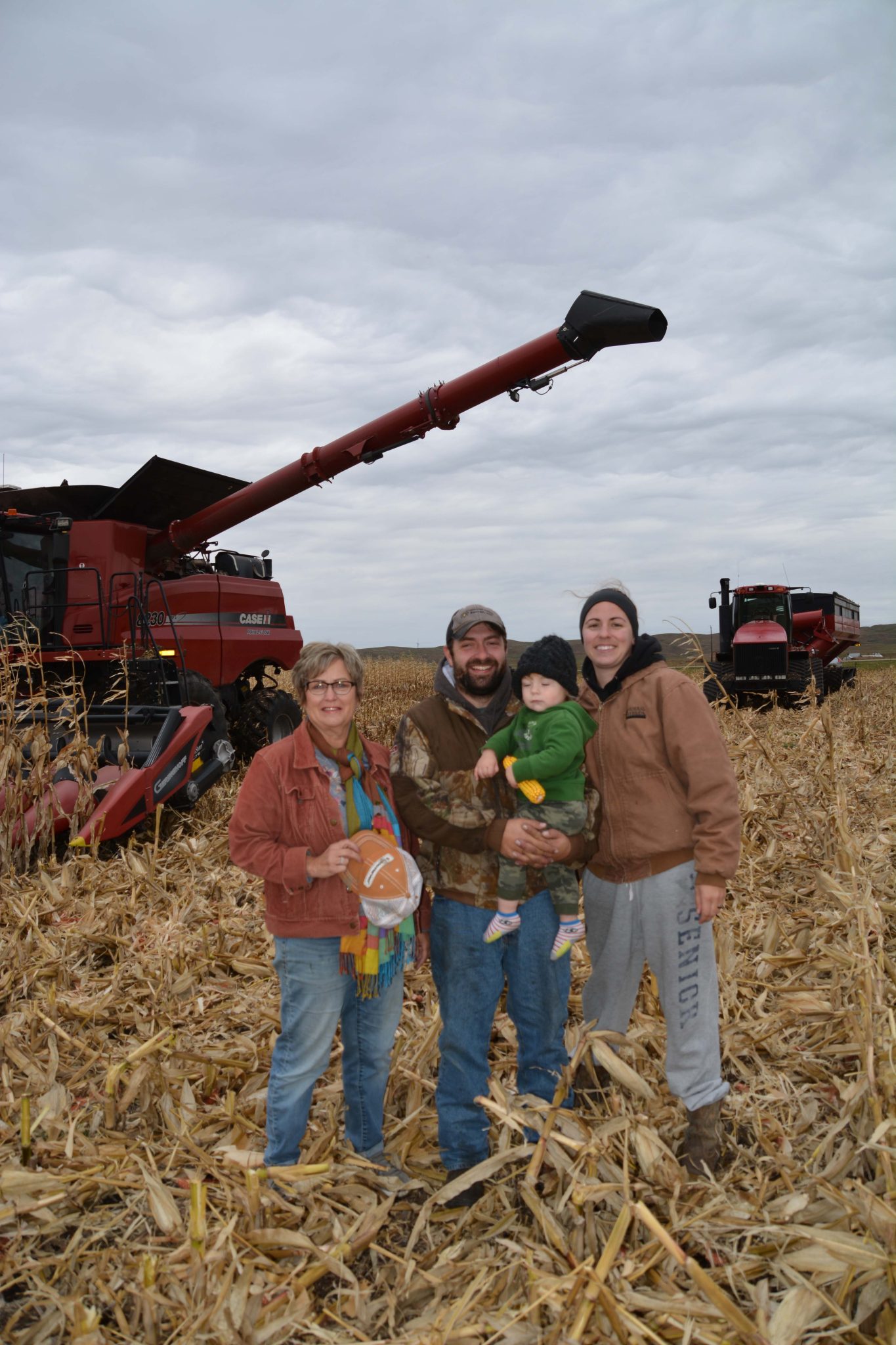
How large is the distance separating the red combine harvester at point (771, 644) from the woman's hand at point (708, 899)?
12.6 meters

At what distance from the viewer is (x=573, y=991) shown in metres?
4.47

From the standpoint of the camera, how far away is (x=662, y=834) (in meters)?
2.93

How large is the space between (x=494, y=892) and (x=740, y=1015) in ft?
5.78

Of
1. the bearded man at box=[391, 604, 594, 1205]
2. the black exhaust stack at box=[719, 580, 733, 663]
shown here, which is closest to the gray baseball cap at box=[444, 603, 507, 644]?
the bearded man at box=[391, 604, 594, 1205]

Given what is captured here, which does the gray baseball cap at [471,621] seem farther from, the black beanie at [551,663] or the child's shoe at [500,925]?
the child's shoe at [500,925]

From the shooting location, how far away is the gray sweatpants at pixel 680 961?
9.66 ft

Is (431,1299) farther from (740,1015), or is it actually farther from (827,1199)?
(740,1015)

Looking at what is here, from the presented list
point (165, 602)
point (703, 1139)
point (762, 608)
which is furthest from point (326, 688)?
point (762, 608)

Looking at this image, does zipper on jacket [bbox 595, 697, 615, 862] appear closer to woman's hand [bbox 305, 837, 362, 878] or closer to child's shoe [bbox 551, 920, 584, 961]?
child's shoe [bbox 551, 920, 584, 961]

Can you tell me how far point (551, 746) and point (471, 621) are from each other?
0.49 metres

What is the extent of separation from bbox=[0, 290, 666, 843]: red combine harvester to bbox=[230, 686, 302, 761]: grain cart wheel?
0.07ft

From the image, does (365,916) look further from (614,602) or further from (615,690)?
(614,602)

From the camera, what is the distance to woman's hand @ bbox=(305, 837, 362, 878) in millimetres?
2705

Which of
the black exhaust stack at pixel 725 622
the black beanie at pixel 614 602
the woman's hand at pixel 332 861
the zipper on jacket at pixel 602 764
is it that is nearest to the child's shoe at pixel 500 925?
the zipper on jacket at pixel 602 764
